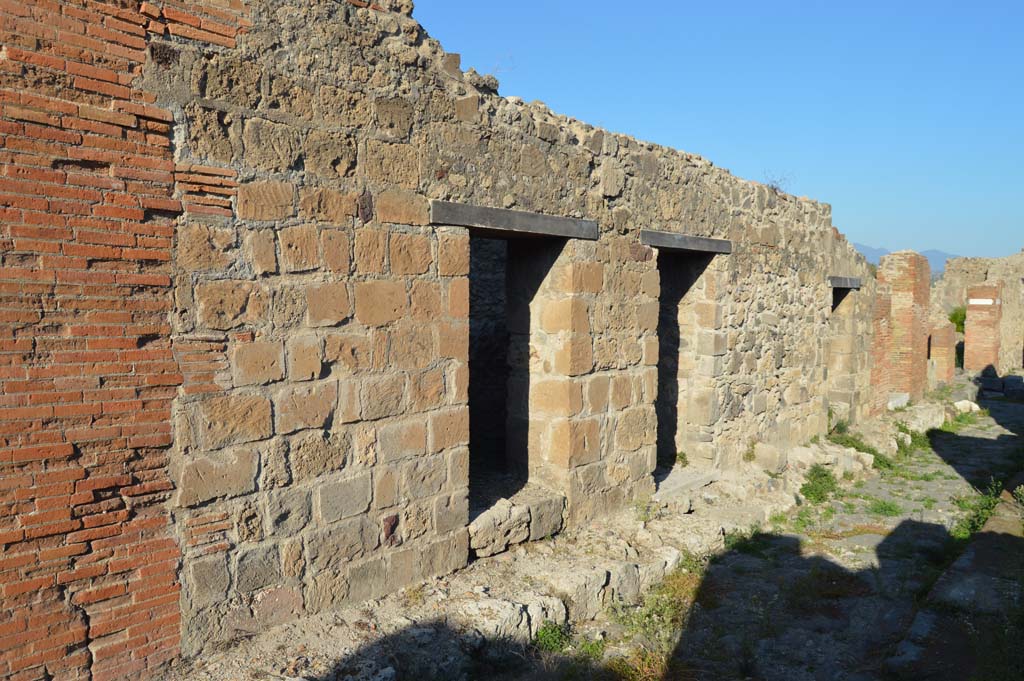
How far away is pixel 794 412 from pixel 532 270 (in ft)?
16.0

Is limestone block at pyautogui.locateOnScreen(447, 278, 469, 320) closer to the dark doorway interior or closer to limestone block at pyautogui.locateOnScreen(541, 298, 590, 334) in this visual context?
limestone block at pyautogui.locateOnScreen(541, 298, 590, 334)

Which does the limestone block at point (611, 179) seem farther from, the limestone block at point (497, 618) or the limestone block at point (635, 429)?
the limestone block at point (497, 618)

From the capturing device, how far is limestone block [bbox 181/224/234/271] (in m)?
3.15

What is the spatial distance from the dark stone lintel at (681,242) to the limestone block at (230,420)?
137 inches

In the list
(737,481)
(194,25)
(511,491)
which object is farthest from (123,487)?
(737,481)

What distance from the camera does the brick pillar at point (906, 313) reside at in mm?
12906

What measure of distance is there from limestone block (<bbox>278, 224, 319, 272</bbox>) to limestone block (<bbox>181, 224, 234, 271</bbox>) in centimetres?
27

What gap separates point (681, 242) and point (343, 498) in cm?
383

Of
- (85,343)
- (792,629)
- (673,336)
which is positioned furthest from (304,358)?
(673,336)

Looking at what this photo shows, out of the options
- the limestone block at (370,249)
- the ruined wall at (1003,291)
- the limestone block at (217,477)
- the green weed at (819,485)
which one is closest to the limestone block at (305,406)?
the limestone block at (217,477)

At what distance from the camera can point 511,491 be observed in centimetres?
520

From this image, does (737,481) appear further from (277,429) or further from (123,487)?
(123,487)

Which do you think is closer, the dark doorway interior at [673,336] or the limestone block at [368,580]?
the limestone block at [368,580]

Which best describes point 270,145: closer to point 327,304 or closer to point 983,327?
point 327,304
